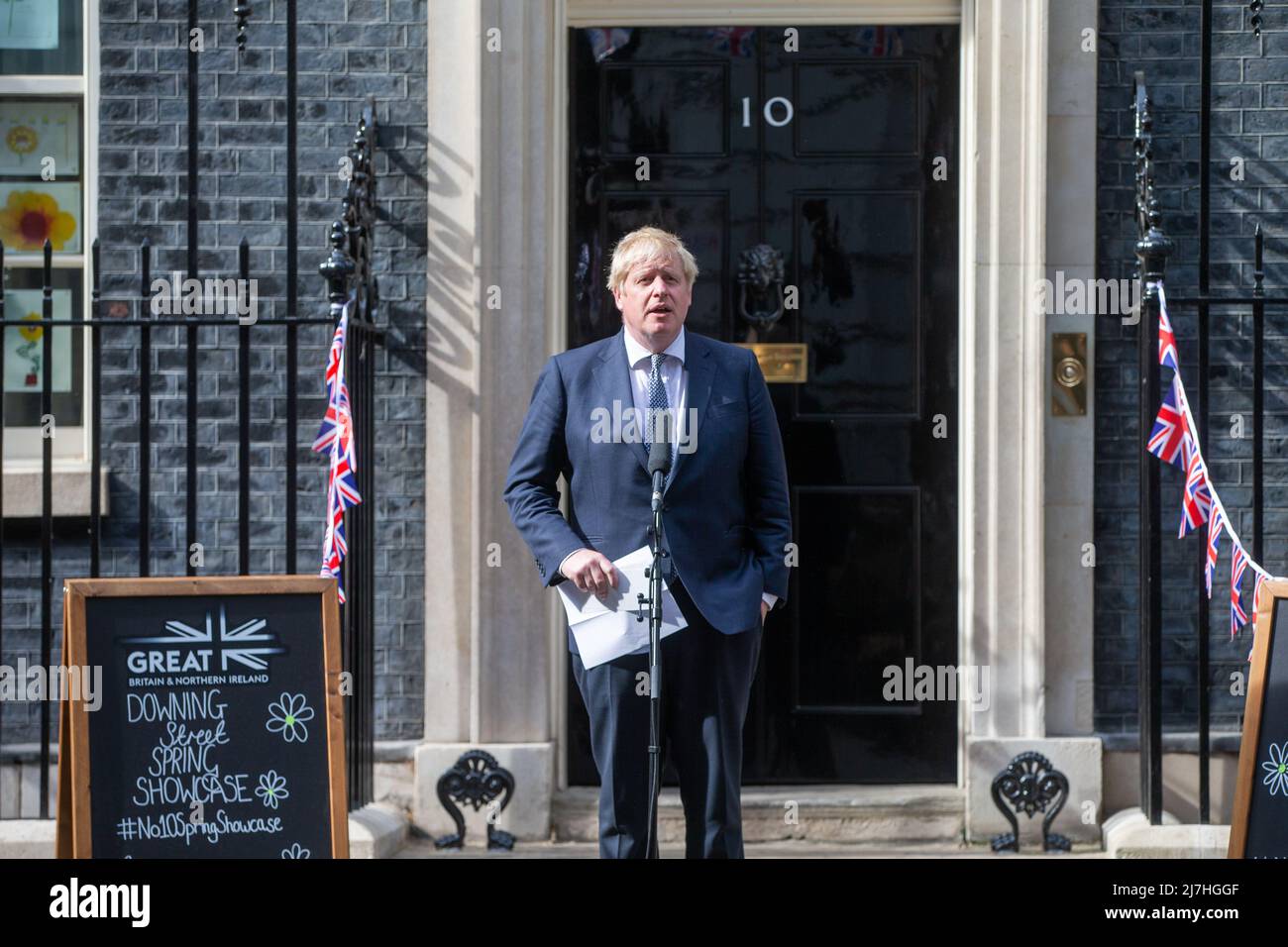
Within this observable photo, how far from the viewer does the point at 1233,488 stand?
20.7ft

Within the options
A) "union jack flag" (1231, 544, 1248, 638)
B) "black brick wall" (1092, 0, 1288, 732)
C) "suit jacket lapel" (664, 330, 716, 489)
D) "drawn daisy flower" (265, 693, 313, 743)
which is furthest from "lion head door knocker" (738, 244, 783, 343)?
"drawn daisy flower" (265, 693, 313, 743)

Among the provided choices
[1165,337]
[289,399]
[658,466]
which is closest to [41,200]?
[289,399]

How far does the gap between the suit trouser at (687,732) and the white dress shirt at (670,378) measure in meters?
0.24

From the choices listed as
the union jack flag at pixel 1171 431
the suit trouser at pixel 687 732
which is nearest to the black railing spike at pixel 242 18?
the suit trouser at pixel 687 732

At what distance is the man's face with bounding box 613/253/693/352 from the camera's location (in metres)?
4.47

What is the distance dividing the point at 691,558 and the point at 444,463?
1990 mm

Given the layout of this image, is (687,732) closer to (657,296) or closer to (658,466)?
(658,466)

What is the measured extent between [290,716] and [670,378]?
1492mm

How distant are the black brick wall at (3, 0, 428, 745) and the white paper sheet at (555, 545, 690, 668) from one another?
6.61ft

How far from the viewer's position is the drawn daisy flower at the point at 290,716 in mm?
4727

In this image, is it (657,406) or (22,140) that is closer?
(657,406)

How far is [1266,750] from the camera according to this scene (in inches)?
185

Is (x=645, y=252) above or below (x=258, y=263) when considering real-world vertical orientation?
below
